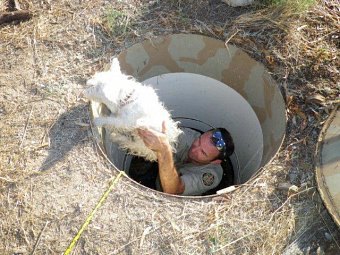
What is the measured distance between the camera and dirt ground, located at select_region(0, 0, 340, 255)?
2.38 meters

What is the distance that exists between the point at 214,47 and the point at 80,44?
1000mm

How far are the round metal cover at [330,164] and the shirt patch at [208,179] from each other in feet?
3.02

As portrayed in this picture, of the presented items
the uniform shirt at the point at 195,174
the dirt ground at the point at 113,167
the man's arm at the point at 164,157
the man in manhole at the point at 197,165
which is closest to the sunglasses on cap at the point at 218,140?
the man in manhole at the point at 197,165

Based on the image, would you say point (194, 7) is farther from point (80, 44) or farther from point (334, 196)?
point (334, 196)

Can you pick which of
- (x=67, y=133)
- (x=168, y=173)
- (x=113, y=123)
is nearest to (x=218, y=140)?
(x=168, y=173)

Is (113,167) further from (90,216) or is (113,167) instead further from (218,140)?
(218,140)

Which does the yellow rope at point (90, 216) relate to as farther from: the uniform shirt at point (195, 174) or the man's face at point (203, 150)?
the man's face at point (203, 150)

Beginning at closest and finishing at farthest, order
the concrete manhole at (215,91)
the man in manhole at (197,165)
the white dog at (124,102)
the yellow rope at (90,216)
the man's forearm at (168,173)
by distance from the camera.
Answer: the yellow rope at (90,216) → the white dog at (124,102) → the man's forearm at (168,173) → the man in manhole at (197,165) → the concrete manhole at (215,91)

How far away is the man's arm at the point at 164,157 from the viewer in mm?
2590

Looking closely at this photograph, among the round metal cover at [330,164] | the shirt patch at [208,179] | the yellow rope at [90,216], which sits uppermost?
the round metal cover at [330,164]

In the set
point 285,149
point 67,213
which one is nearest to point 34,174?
point 67,213

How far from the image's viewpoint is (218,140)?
3201 mm

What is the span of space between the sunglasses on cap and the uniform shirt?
0.24 m

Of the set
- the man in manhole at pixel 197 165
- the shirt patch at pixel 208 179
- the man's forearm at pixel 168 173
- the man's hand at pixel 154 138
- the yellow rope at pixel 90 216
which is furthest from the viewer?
the shirt patch at pixel 208 179
